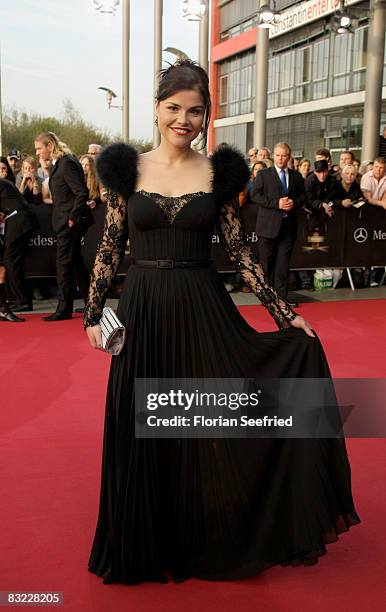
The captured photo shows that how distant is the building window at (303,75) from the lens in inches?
1198

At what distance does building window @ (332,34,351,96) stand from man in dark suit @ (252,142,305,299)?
20.1 metres

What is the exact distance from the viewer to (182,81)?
252 cm

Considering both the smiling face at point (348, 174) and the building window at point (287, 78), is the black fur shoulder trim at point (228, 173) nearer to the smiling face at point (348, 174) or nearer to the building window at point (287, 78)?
the smiling face at point (348, 174)

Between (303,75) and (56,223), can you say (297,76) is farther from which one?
(56,223)

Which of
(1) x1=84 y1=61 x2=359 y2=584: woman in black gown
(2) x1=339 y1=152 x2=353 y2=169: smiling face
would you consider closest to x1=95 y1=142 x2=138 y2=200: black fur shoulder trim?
(1) x1=84 y1=61 x2=359 y2=584: woman in black gown

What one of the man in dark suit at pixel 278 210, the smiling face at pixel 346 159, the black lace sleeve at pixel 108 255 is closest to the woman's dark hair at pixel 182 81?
the black lace sleeve at pixel 108 255

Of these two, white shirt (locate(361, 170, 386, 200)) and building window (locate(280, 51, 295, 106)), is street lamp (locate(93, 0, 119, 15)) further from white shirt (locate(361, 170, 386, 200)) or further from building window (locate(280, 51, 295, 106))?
building window (locate(280, 51, 295, 106))

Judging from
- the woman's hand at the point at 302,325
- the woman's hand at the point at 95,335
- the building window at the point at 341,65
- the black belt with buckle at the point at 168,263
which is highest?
the building window at the point at 341,65

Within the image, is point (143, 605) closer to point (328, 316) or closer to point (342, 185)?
point (328, 316)

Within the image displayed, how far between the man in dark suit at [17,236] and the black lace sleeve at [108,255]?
5457mm

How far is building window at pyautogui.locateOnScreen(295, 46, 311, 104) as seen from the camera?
30.4 m

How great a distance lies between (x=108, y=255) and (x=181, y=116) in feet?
1.88

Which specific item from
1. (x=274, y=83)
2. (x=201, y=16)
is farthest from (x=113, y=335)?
(x=274, y=83)

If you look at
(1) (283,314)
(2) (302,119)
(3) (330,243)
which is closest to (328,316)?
(3) (330,243)
